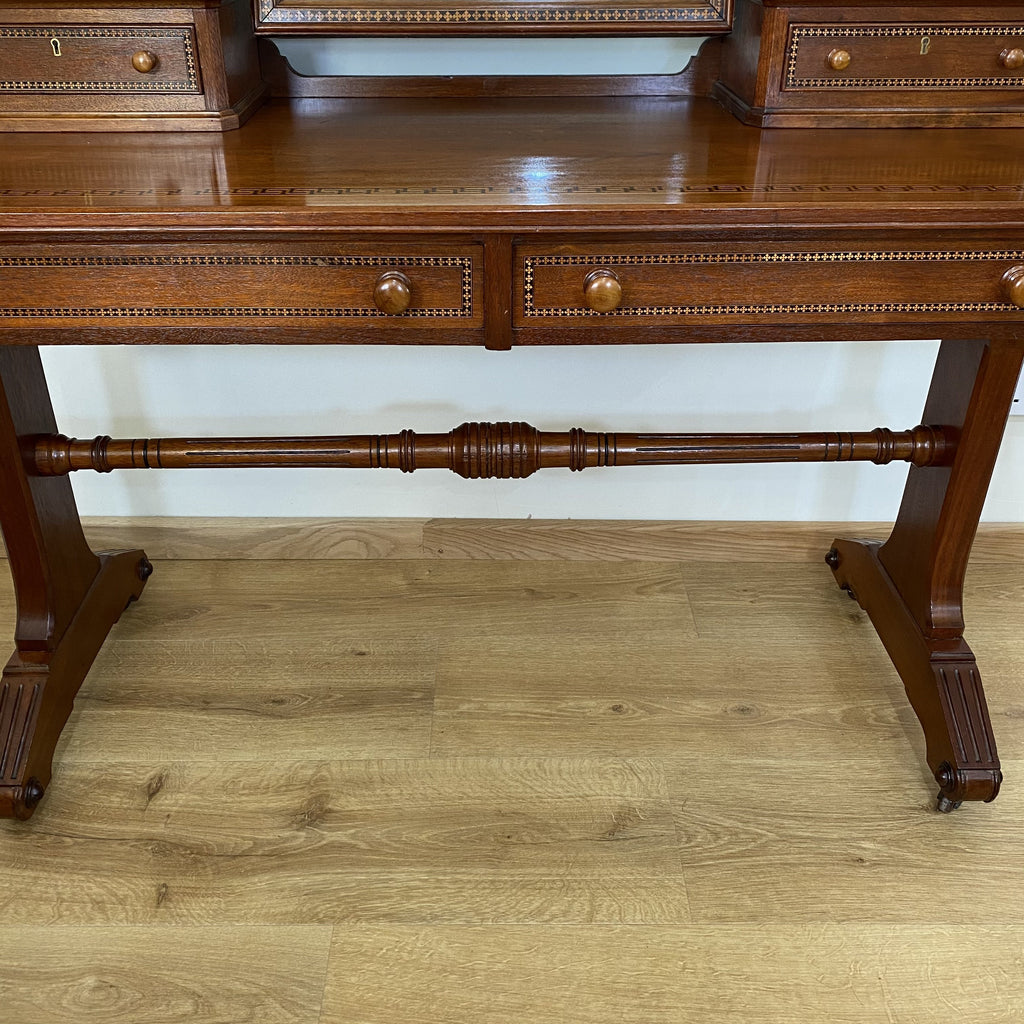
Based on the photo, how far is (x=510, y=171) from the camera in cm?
128

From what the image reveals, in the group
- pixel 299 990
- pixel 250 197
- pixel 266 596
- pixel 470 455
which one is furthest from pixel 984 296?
pixel 266 596

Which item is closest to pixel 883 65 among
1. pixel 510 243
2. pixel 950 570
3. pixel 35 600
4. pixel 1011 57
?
pixel 1011 57

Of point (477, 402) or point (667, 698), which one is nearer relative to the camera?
point (667, 698)

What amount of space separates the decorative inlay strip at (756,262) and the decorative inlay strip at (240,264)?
3.9 inches

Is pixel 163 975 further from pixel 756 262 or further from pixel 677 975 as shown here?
pixel 756 262

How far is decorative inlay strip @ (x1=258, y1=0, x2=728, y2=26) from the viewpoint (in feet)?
5.14

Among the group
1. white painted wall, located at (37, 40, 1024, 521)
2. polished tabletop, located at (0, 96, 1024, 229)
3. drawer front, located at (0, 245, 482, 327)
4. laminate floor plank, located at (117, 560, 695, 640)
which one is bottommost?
laminate floor plank, located at (117, 560, 695, 640)

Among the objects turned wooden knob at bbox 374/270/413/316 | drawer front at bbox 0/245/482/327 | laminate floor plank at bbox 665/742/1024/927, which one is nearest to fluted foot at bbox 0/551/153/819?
drawer front at bbox 0/245/482/327

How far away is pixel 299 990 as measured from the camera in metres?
1.35

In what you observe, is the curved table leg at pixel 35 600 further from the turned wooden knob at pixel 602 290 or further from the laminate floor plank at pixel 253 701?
the turned wooden knob at pixel 602 290

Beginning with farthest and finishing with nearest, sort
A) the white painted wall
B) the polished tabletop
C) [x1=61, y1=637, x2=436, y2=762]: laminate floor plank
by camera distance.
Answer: the white painted wall → [x1=61, y1=637, x2=436, y2=762]: laminate floor plank → the polished tabletop

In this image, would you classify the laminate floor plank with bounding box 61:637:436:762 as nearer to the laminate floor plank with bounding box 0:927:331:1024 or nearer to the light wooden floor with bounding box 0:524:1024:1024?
the light wooden floor with bounding box 0:524:1024:1024

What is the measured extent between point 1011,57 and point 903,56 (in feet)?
0.52

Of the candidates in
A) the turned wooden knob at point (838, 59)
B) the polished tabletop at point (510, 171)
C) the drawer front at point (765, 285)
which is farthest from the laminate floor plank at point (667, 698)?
the turned wooden knob at point (838, 59)
